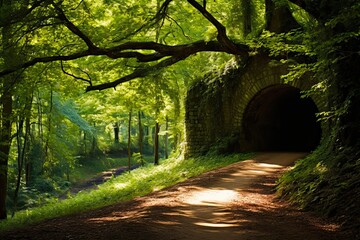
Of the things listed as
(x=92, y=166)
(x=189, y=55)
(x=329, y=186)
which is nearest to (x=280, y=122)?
(x=189, y=55)

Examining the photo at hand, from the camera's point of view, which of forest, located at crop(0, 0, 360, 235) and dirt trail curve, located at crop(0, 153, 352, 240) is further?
forest, located at crop(0, 0, 360, 235)

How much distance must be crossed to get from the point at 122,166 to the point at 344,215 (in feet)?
106

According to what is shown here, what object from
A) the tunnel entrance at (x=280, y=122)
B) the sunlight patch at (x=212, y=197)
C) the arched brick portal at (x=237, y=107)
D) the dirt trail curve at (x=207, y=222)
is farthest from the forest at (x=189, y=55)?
the tunnel entrance at (x=280, y=122)

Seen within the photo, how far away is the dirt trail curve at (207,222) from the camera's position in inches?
202

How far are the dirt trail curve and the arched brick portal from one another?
19.6ft

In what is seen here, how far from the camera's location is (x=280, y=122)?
56.9 ft

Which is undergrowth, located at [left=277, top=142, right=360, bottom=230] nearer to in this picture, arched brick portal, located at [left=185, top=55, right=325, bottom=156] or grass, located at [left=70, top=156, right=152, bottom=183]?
arched brick portal, located at [left=185, top=55, right=325, bottom=156]

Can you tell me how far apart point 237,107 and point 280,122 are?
11.5 ft

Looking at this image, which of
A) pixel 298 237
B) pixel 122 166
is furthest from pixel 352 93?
pixel 122 166

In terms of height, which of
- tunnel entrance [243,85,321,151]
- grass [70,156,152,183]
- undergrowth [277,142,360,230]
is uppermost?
tunnel entrance [243,85,321,151]

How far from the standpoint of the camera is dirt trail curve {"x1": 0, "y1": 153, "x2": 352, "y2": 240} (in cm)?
514

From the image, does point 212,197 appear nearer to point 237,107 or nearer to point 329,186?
point 329,186

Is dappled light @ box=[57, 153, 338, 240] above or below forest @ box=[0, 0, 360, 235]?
below

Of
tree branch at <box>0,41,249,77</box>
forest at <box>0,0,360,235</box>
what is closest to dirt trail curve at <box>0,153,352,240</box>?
forest at <box>0,0,360,235</box>
